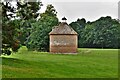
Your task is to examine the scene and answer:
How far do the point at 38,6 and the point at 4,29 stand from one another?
3864 millimetres

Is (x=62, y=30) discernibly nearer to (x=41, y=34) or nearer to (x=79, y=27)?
(x=41, y=34)

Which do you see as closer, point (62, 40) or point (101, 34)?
point (62, 40)

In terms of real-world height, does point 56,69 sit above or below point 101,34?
below

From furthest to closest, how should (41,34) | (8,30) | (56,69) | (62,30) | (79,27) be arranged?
(79,27)
(41,34)
(62,30)
(8,30)
(56,69)

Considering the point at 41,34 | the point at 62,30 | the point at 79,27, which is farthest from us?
the point at 79,27

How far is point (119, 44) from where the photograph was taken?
84.3 meters

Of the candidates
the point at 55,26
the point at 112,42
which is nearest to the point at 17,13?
the point at 55,26

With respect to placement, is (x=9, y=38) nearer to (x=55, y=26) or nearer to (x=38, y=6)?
(x=38, y=6)

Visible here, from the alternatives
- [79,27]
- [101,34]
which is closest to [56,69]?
[101,34]

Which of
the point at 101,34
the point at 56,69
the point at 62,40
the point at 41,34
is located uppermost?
the point at 101,34

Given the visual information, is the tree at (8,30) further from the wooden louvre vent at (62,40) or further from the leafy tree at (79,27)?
the leafy tree at (79,27)

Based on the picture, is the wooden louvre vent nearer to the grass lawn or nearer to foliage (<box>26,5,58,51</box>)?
foliage (<box>26,5,58,51</box>)

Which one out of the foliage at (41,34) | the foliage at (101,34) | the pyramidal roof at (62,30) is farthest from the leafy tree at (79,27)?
the pyramidal roof at (62,30)

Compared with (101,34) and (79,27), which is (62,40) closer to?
(101,34)
